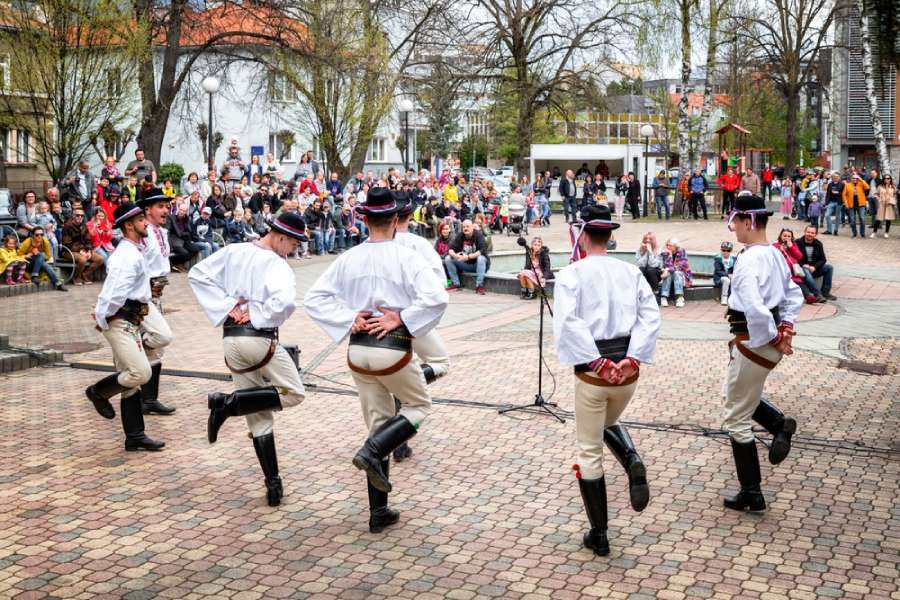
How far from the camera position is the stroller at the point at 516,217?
31.0 metres

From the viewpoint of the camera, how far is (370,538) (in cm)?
639

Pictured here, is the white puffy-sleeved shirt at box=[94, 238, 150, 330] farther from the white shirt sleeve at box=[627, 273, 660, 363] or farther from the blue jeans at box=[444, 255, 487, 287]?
the blue jeans at box=[444, 255, 487, 287]

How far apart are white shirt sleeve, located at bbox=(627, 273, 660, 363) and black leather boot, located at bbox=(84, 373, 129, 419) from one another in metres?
4.09

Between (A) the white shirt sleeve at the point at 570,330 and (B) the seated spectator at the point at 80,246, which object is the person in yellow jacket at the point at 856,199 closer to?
(B) the seated spectator at the point at 80,246

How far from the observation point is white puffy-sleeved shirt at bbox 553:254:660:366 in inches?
239

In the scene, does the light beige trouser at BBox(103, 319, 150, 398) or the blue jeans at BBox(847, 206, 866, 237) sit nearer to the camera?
the light beige trouser at BBox(103, 319, 150, 398)

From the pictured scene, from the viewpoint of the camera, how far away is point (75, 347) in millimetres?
13156

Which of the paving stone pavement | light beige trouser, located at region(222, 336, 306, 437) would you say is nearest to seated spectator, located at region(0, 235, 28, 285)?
the paving stone pavement

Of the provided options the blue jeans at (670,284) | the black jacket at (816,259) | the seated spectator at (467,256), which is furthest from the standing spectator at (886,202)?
the seated spectator at (467,256)

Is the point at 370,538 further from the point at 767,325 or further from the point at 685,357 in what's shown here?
the point at 685,357

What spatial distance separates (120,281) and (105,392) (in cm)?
95

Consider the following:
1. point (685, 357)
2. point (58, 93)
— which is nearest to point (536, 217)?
point (58, 93)

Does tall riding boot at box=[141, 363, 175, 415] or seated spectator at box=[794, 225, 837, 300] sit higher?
seated spectator at box=[794, 225, 837, 300]

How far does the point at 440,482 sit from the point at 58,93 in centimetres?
1794
